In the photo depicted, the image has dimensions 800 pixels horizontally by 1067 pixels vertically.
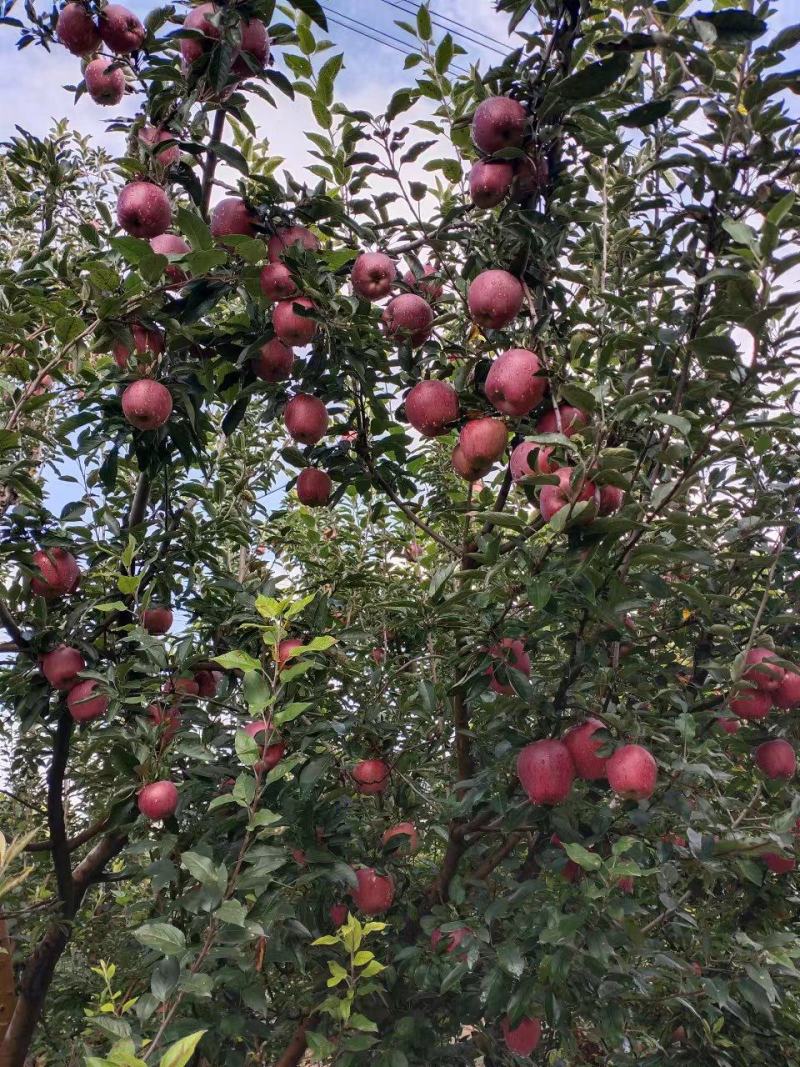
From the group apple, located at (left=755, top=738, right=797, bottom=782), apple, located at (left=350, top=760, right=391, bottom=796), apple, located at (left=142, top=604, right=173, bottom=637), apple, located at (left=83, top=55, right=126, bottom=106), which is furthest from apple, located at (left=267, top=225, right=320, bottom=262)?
apple, located at (left=755, top=738, right=797, bottom=782)

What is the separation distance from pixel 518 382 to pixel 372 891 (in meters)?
1.47

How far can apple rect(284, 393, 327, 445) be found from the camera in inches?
83.6

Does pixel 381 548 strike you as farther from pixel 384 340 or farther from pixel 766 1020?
pixel 766 1020

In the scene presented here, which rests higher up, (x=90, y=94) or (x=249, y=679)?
(x=90, y=94)

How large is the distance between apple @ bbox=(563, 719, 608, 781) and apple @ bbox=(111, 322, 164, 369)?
1.45 m

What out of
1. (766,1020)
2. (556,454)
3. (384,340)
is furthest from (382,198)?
(766,1020)

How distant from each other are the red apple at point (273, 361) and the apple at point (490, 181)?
2.00 ft

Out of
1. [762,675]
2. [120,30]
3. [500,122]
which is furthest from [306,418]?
[762,675]

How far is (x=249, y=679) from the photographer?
5.08 ft

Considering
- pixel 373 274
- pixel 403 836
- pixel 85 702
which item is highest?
pixel 373 274

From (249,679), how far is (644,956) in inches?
52.1

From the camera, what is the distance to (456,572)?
6.60 ft

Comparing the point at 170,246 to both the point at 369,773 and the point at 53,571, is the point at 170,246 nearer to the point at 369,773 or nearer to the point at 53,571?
the point at 53,571

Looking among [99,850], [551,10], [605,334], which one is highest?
[551,10]
